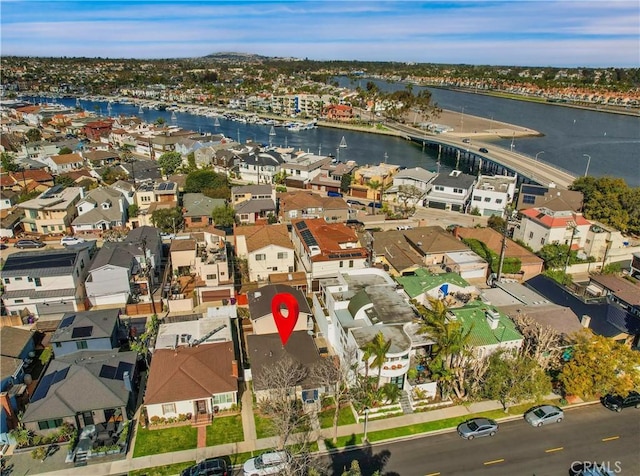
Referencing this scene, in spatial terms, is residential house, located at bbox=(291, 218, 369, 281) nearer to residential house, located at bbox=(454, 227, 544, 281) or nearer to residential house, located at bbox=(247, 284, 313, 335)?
residential house, located at bbox=(247, 284, 313, 335)

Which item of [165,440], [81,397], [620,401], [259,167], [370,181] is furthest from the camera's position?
[259,167]

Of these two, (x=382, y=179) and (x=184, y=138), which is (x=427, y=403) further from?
(x=184, y=138)

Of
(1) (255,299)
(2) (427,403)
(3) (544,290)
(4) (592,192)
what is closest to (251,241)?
(1) (255,299)

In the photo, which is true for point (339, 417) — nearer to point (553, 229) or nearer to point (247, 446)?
point (247, 446)

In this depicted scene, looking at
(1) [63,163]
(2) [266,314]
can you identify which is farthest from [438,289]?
(1) [63,163]

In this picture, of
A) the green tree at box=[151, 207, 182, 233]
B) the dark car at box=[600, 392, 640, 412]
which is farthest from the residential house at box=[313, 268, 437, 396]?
the green tree at box=[151, 207, 182, 233]

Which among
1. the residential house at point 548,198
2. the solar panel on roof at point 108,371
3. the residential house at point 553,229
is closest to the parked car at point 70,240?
the solar panel on roof at point 108,371
